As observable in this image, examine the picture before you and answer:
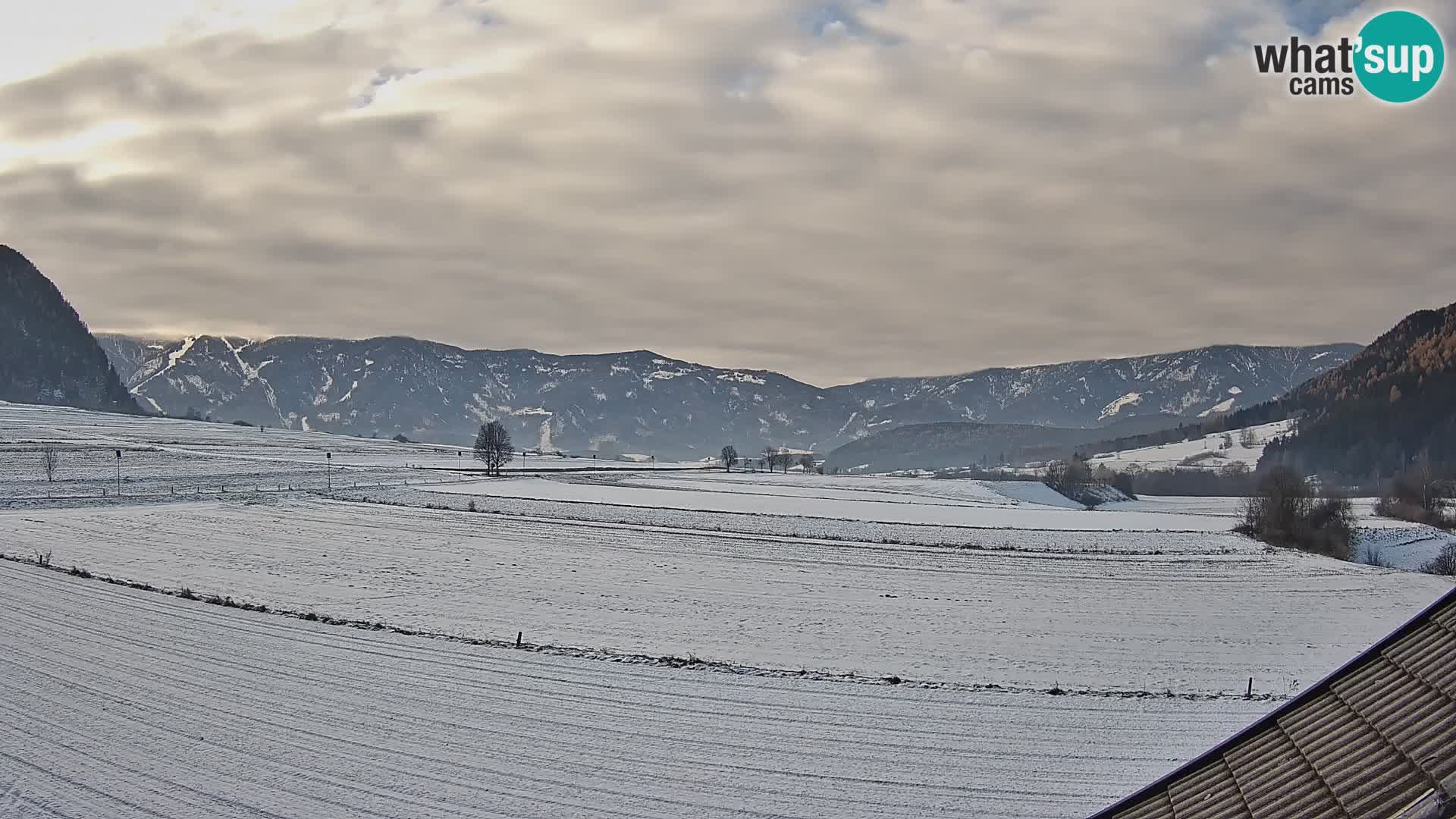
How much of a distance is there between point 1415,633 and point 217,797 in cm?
1706

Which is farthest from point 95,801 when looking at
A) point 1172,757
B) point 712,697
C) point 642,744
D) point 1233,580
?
point 1233,580

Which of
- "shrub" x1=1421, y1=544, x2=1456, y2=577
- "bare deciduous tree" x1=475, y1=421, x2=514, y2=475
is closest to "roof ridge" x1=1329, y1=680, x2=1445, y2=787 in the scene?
"shrub" x1=1421, y1=544, x2=1456, y2=577

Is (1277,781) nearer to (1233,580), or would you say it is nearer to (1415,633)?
(1415,633)

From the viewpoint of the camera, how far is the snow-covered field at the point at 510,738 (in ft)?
54.6

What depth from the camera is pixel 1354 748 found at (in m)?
5.96

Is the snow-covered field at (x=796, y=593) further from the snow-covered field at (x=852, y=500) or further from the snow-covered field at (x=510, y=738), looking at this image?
the snow-covered field at (x=852, y=500)

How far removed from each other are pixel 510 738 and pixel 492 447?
116 meters

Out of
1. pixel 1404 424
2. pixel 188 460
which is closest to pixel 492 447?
pixel 188 460

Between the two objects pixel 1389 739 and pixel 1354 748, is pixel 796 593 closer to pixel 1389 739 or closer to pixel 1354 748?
pixel 1354 748

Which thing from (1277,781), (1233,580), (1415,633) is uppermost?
(1415,633)

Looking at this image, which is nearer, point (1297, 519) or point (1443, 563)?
point (1443, 563)

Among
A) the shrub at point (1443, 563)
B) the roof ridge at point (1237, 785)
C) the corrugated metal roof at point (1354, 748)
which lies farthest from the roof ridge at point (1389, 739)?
the shrub at point (1443, 563)

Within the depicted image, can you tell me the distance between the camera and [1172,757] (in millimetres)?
19219

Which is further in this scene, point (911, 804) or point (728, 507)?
point (728, 507)
